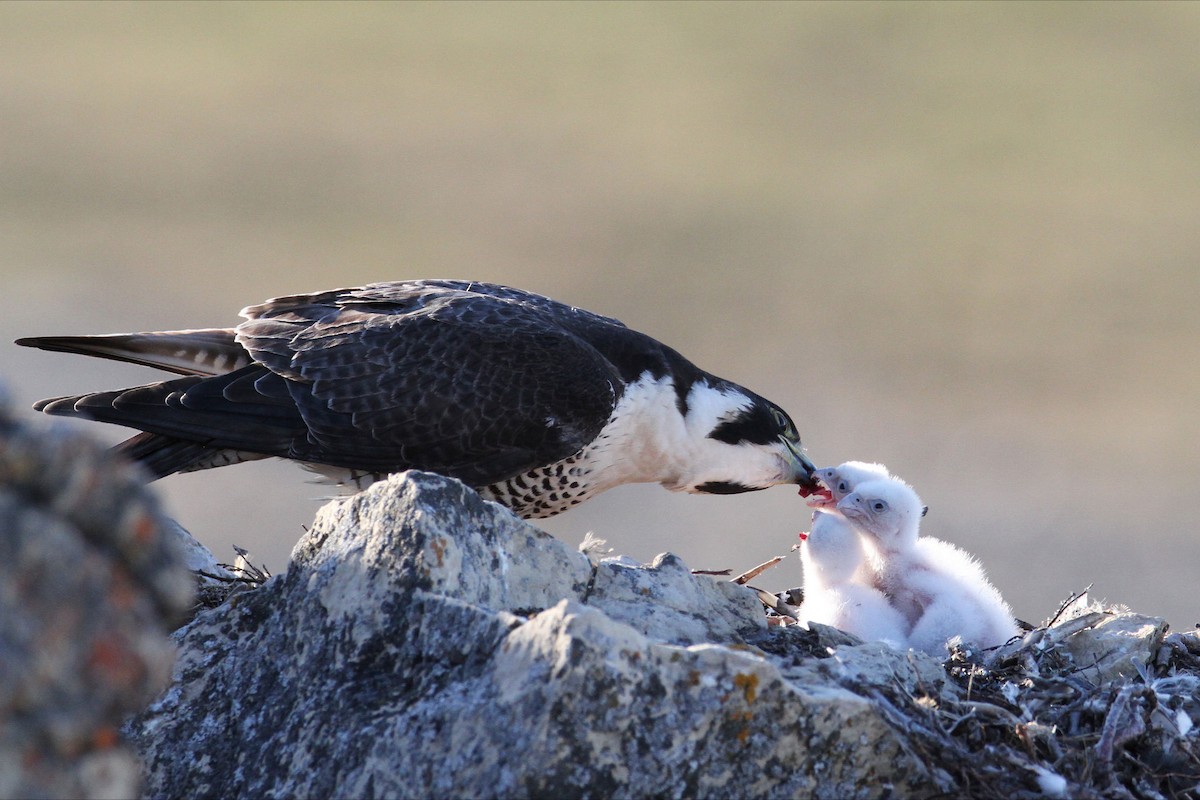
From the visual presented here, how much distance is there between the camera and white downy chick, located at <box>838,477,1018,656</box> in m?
5.23

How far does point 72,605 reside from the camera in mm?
2305

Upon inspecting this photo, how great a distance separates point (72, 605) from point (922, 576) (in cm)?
419

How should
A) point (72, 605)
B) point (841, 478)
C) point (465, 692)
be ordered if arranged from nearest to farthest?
point (72, 605) → point (465, 692) → point (841, 478)

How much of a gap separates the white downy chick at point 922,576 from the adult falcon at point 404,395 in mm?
1075

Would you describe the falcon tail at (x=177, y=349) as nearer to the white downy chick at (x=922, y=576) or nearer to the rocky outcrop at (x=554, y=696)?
the rocky outcrop at (x=554, y=696)

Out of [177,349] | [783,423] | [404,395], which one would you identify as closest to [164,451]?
[177,349]

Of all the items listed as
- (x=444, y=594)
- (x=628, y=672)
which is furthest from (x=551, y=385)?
(x=628, y=672)

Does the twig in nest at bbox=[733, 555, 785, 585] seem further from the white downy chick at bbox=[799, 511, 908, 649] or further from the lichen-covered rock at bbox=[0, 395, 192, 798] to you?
the lichen-covered rock at bbox=[0, 395, 192, 798]

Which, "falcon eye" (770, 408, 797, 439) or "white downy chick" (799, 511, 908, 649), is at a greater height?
"falcon eye" (770, 408, 797, 439)

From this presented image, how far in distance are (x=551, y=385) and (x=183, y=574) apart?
3.25 m

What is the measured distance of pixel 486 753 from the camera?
2.97 meters

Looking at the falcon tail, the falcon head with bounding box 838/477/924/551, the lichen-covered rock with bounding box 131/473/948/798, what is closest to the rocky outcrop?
the lichen-covered rock with bounding box 131/473/948/798

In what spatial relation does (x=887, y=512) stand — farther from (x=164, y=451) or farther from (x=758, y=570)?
(x=164, y=451)

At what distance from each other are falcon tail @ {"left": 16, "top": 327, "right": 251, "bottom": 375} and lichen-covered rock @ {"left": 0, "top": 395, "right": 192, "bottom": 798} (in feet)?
12.4
